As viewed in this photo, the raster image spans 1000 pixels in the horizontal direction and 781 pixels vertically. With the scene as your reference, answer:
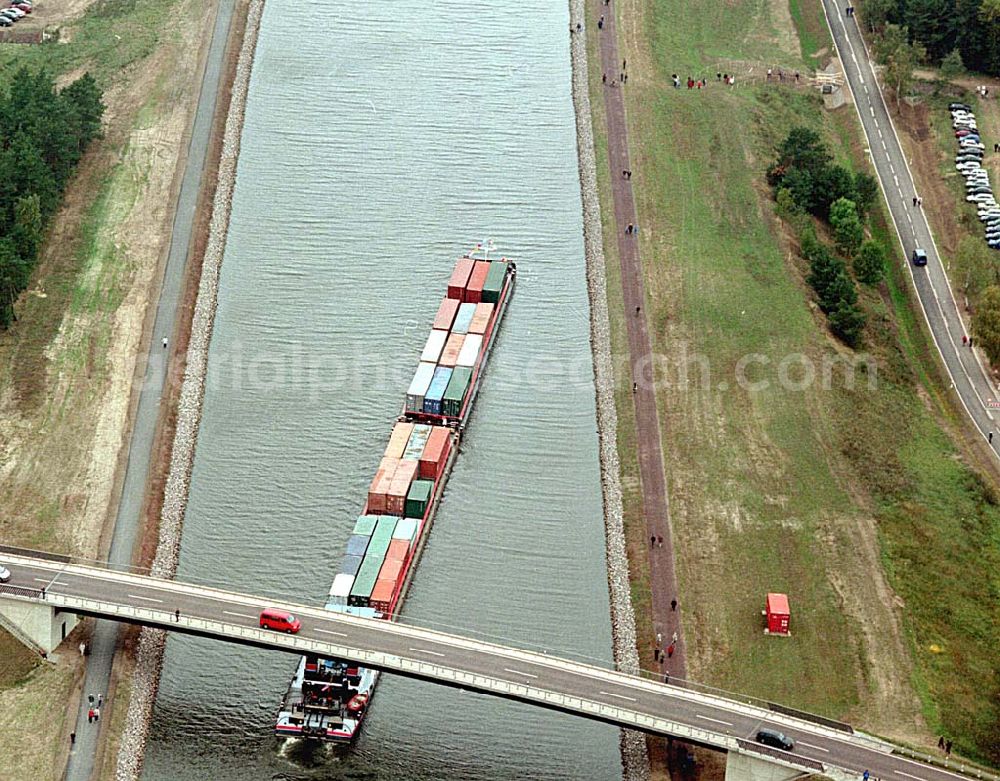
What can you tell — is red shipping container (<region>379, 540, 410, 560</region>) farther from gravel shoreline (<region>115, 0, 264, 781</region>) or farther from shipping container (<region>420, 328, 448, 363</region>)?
shipping container (<region>420, 328, 448, 363</region>)

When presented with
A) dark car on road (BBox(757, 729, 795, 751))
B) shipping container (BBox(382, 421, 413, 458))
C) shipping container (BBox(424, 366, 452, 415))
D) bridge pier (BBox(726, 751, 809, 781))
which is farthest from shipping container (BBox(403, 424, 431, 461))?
dark car on road (BBox(757, 729, 795, 751))

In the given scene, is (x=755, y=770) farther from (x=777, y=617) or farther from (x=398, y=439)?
(x=398, y=439)

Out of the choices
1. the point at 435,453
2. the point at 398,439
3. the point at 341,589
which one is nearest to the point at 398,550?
the point at 341,589

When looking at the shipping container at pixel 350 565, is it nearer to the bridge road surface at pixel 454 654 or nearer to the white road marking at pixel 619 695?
the bridge road surface at pixel 454 654

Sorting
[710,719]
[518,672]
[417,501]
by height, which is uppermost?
[518,672]

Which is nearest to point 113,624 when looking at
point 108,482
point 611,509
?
point 108,482

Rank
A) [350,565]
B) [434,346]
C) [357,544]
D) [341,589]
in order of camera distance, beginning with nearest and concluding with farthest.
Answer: [341,589], [350,565], [357,544], [434,346]

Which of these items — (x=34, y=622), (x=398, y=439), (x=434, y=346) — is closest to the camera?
(x=34, y=622)

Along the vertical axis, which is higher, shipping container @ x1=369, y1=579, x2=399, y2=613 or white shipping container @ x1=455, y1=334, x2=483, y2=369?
shipping container @ x1=369, y1=579, x2=399, y2=613
